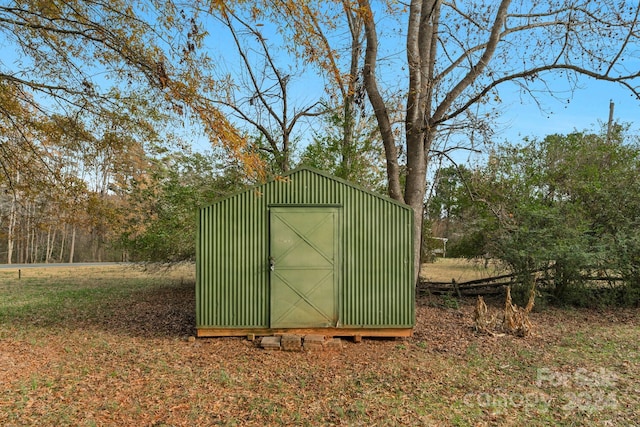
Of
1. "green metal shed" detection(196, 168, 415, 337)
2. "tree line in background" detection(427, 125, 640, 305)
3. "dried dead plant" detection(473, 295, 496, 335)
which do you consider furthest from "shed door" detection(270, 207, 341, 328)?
"tree line in background" detection(427, 125, 640, 305)

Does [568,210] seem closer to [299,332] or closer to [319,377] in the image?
[299,332]

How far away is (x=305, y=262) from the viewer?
6645 millimetres

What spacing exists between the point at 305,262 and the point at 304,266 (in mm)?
69

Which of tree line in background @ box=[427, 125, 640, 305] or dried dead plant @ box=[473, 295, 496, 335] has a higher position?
tree line in background @ box=[427, 125, 640, 305]

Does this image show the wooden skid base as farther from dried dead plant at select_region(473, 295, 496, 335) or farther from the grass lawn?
dried dead plant at select_region(473, 295, 496, 335)

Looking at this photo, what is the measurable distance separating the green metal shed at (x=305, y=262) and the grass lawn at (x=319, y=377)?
1.55 ft

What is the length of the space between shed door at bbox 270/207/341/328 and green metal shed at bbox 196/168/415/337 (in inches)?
0.7

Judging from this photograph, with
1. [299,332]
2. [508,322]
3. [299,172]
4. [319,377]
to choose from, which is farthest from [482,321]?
[299,172]

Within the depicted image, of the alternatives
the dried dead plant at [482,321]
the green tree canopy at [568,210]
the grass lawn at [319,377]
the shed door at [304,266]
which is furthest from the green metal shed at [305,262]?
the green tree canopy at [568,210]

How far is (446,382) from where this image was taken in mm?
4852

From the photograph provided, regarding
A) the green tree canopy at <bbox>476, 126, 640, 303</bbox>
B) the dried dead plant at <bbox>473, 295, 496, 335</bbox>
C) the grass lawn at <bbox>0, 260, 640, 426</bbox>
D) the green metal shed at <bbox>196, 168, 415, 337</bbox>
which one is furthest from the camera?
the green tree canopy at <bbox>476, 126, 640, 303</bbox>

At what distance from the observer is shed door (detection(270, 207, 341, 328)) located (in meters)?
6.60

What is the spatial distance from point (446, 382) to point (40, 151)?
26.7 feet

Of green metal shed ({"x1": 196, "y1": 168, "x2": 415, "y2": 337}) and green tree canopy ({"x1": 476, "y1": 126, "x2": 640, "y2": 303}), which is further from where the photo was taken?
green tree canopy ({"x1": 476, "y1": 126, "x2": 640, "y2": 303})
